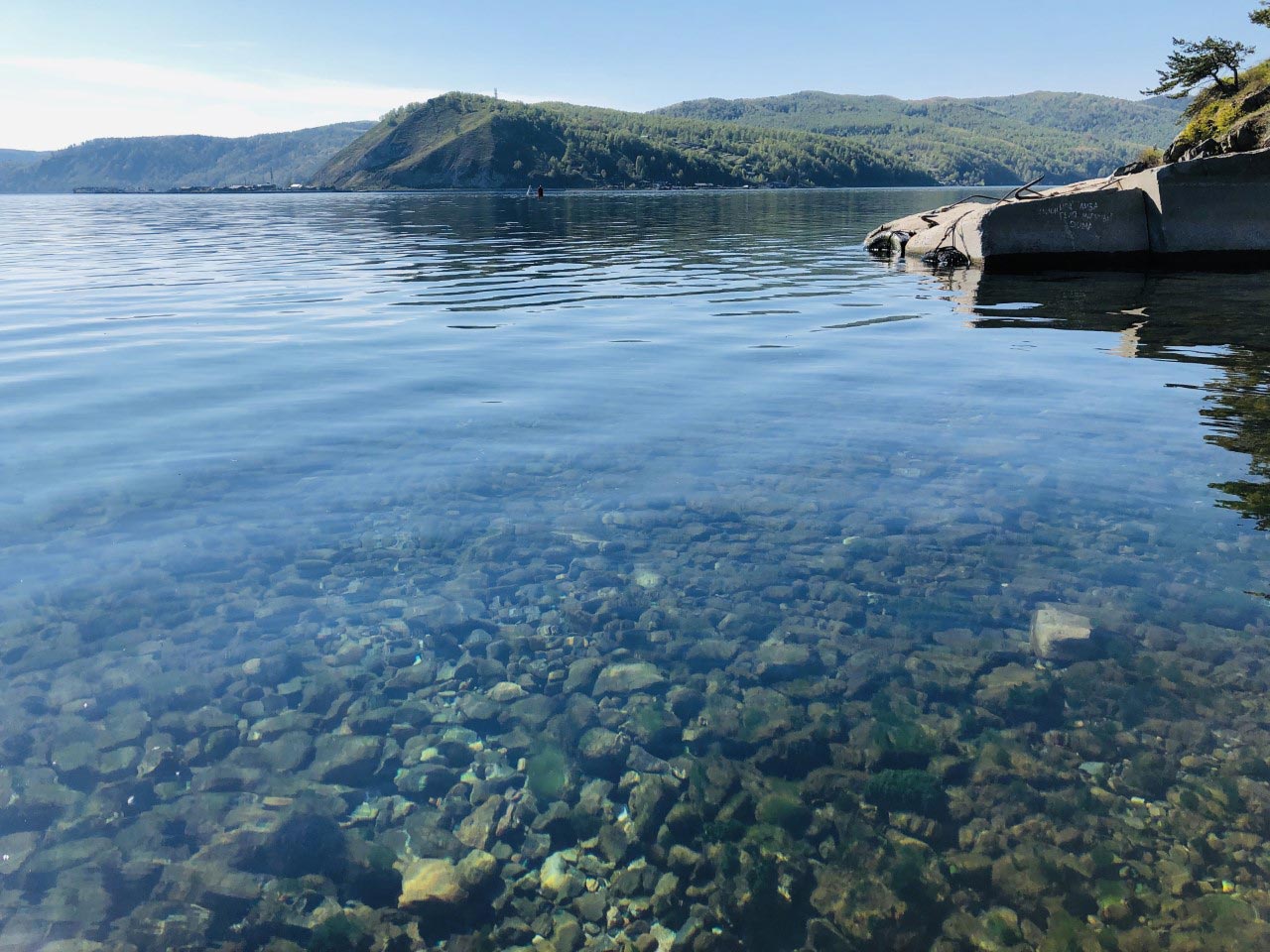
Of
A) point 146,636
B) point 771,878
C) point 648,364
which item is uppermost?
point 648,364

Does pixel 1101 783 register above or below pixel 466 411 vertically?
below

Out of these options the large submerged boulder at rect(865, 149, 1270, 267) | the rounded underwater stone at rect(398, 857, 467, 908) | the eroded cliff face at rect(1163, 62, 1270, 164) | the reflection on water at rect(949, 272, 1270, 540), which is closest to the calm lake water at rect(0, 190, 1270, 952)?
the rounded underwater stone at rect(398, 857, 467, 908)

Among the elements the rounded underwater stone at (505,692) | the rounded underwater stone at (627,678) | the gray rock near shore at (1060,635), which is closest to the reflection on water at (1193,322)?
the gray rock near shore at (1060,635)

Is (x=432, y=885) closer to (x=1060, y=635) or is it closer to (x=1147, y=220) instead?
(x=1060, y=635)

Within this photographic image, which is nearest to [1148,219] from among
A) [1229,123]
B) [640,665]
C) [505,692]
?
[1229,123]

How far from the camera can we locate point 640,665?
4.58 metres

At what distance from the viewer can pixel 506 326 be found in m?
15.3

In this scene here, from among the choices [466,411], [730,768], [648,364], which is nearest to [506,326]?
[648,364]

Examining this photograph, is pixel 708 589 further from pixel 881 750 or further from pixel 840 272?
pixel 840 272

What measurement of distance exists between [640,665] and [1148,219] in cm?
2196

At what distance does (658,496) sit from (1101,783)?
382 centimetres

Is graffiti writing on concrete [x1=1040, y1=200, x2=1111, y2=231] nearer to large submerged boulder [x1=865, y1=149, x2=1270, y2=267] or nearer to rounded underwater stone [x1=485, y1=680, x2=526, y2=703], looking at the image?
large submerged boulder [x1=865, y1=149, x2=1270, y2=267]

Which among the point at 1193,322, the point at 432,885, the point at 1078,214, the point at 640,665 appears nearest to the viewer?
the point at 432,885

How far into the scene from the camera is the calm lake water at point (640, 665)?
10.5ft
